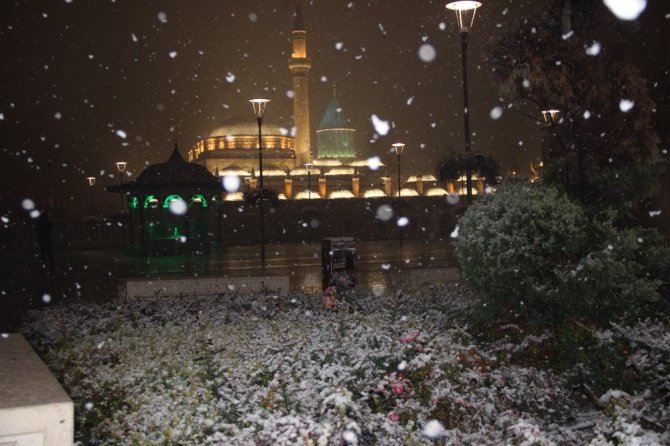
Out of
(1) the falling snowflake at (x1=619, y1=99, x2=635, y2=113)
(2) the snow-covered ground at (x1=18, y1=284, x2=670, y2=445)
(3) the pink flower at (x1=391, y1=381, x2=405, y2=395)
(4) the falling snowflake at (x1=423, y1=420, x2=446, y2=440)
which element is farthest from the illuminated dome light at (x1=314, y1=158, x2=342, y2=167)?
(4) the falling snowflake at (x1=423, y1=420, x2=446, y2=440)

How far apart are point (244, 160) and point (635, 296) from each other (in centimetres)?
7588

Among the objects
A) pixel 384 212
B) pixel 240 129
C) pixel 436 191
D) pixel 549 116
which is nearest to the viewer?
pixel 549 116

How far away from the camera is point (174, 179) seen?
3111 cm

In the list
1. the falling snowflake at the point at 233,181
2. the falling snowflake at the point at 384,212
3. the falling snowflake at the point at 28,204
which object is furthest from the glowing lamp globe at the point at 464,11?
the falling snowflake at the point at 233,181

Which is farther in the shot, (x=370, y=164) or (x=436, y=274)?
(x=370, y=164)

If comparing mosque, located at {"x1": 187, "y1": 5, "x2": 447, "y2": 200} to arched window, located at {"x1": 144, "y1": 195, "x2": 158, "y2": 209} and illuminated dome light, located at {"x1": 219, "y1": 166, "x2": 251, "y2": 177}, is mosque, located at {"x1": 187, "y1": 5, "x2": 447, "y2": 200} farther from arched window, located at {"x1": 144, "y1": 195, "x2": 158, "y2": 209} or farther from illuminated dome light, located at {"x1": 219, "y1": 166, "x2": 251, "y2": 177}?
arched window, located at {"x1": 144, "y1": 195, "x2": 158, "y2": 209}

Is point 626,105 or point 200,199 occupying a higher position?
point 626,105

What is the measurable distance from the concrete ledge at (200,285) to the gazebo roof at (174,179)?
55.5 feet

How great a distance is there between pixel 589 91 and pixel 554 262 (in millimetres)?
3513

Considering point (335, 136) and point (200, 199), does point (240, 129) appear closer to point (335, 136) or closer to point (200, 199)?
point (335, 136)

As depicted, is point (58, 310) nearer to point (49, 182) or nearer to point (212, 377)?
point (212, 377)

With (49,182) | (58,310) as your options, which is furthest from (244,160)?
(58,310)

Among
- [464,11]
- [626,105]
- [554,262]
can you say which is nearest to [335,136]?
[464,11]

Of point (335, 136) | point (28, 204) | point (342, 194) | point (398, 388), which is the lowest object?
point (398, 388)
